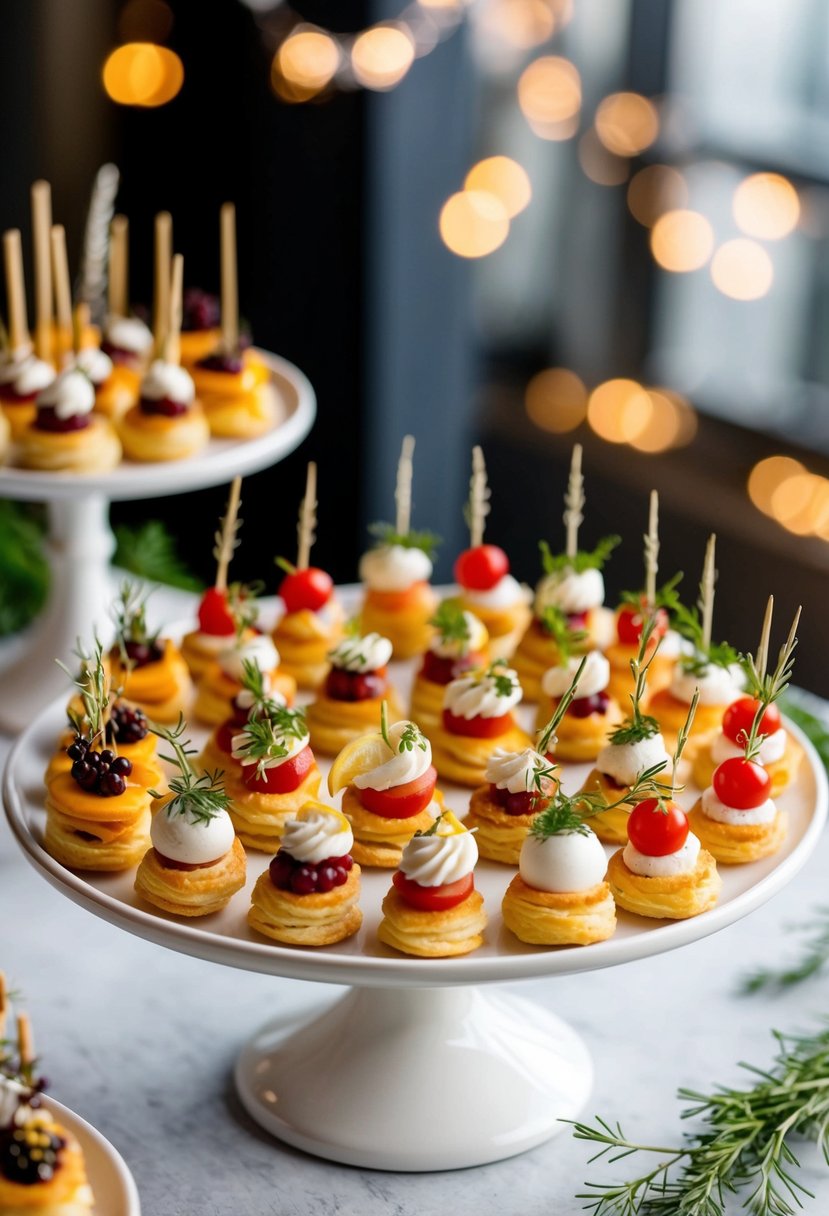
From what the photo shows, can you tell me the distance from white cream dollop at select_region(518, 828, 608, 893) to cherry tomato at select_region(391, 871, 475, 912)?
0.06 metres

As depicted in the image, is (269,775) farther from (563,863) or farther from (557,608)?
(557,608)

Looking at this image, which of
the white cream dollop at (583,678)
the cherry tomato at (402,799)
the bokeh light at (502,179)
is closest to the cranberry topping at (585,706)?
the white cream dollop at (583,678)

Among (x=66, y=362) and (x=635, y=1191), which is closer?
(x=635, y=1191)

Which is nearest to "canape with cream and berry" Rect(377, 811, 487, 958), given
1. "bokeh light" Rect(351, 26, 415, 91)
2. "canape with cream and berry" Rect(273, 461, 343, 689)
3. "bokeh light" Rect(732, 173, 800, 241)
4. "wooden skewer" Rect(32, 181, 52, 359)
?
"canape with cream and berry" Rect(273, 461, 343, 689)

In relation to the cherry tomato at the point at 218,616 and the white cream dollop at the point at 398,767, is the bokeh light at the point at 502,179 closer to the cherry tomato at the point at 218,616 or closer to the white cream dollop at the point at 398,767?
the cherry tomato at the point at 218,616

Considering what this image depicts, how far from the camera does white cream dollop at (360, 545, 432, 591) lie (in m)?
1.83

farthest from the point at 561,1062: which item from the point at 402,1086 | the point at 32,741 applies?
the point at 32,741

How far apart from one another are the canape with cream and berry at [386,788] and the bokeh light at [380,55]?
191 centimetres

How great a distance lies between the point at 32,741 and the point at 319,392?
1877mm

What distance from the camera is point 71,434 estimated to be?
197cm

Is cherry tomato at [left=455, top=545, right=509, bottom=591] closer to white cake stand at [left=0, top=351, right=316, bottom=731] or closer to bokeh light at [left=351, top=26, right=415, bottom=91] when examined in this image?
white cake stand at [left=0, top=351, right=316, bottom=731]

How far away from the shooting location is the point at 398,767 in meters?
1.40

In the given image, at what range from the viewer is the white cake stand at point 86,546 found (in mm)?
2042

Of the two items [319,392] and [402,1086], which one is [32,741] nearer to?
[402,1086]
